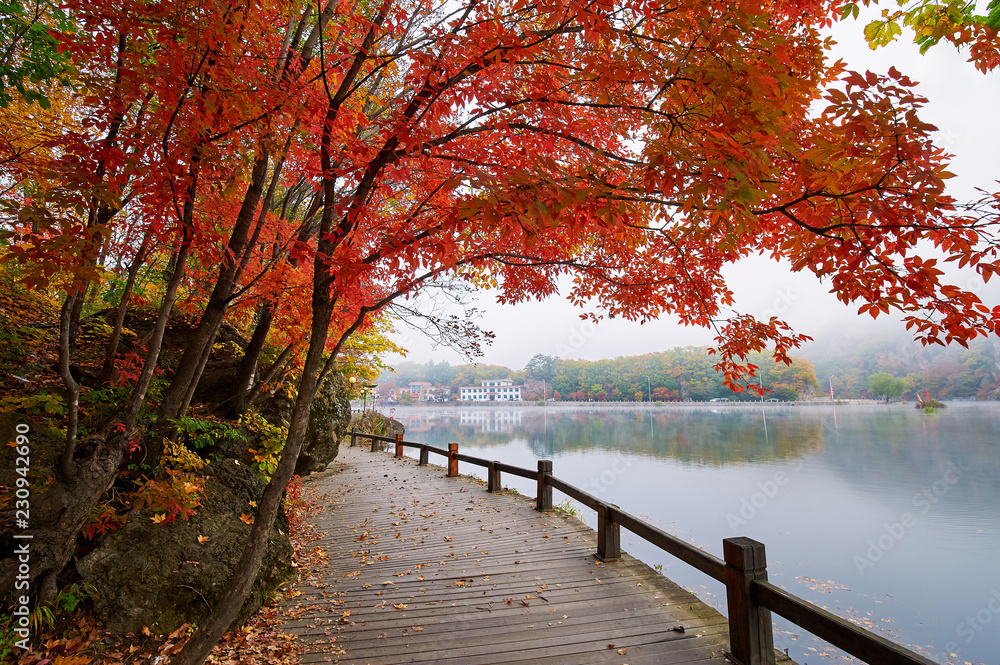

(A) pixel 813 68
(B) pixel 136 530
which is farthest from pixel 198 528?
(A) pixel 813 68

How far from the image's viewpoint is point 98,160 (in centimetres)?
251

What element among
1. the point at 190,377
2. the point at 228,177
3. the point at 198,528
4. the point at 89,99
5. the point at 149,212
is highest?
the point at 89,99

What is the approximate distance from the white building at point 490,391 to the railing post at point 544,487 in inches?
3356

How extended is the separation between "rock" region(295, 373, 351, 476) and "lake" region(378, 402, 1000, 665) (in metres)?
6.93

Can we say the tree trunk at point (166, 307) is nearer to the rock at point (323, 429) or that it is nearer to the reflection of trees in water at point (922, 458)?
the rock at point (323, 429)

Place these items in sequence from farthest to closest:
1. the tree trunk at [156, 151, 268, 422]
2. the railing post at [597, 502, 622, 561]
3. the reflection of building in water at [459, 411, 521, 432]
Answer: the reflection of building in water at [459, 411, 521, 432] < the railing post at [597, 502, 622, 561] < the tree trunk at [156, 151, 268, 422]

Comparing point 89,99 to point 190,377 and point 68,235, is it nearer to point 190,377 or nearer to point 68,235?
point 68,235

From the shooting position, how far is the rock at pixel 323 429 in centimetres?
890

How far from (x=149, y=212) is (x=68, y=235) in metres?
1.31

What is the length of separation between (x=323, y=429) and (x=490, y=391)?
86.9m

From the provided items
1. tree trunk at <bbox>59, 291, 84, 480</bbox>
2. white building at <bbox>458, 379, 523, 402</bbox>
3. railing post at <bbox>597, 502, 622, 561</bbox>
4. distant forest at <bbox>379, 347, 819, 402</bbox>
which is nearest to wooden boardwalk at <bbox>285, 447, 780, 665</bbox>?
railing post at <bbox>597, 502, 622, 561</bbox>

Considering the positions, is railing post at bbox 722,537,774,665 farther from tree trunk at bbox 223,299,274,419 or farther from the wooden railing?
tree trunk at bbox 223,299,274,419

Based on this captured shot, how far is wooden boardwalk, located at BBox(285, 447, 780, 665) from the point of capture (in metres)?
3.05

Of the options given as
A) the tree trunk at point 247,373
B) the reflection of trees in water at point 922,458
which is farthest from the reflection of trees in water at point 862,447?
the tree trunk at point 247,373
